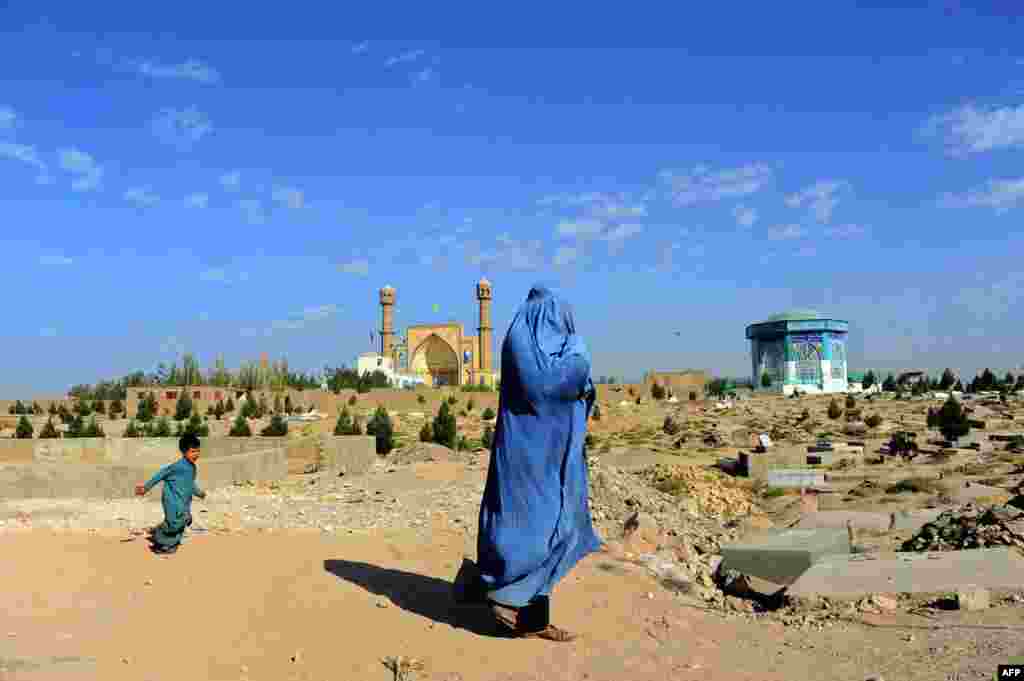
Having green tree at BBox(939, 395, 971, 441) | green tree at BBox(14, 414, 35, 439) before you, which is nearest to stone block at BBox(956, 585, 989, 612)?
green tree at BBox(939, 395, 971, 441)

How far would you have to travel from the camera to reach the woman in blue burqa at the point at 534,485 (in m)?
4.43

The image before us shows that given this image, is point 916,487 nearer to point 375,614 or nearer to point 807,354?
point 375,614

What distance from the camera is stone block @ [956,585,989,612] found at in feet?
17.0

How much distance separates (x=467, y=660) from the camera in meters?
4.32

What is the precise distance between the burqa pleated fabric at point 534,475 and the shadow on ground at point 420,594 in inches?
18.2

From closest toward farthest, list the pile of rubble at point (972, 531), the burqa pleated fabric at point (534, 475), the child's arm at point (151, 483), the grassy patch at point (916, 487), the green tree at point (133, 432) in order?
the burqa pleated fabric at point (534, 475), the child's arm at point (151, 483), the pile of rubble at point (972, 531), the grassy patch at point (916, 487), the green tree at point (133, 432)

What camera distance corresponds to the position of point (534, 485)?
14.7ft

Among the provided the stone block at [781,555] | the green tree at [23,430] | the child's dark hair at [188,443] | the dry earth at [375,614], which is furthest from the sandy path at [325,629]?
the green tree at [23,430]

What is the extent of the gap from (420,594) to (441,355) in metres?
52.8

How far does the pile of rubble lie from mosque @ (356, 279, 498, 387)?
155ft

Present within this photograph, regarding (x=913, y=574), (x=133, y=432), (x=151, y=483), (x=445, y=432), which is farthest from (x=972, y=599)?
(x=133, y=432)

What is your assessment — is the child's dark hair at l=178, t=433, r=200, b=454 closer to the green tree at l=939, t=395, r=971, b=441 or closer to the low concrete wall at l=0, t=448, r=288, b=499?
the low concrete wall at l=0, t=448, r=288, b=499

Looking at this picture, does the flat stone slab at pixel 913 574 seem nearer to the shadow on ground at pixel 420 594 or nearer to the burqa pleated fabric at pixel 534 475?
the burqa pleated fabric at pixel 534 475

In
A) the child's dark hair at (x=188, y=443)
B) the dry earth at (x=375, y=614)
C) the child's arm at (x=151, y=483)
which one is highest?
the child's dark hair at (x=188, y=443)
